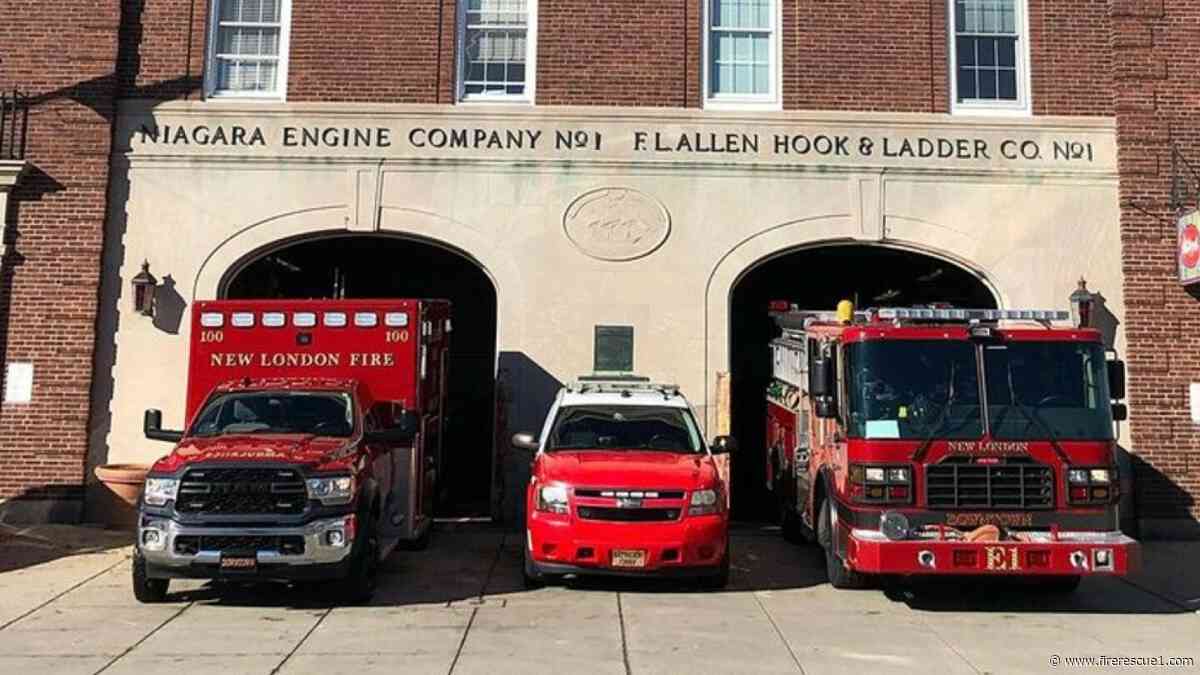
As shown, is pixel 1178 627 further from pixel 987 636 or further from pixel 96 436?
pixel 96 436

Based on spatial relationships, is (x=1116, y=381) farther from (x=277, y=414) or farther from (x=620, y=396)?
(x=277, y=414)

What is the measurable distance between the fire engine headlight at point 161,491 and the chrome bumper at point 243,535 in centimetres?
16

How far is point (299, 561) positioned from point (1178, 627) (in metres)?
7.32

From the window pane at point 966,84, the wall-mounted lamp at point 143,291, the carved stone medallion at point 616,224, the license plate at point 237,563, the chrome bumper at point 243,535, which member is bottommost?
the license plate at point 237,563

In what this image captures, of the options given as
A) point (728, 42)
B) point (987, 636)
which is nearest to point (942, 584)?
point (987, 636)

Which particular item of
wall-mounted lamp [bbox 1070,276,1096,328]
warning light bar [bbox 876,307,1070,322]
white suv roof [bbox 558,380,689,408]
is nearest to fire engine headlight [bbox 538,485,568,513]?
white suv roof [bbox 558,380,689,408]

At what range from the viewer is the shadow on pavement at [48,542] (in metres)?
10.4

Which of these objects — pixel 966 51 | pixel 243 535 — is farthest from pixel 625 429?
pixel 966 51

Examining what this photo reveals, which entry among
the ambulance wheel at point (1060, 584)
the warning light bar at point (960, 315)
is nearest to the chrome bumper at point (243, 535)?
the warning light bar at point (960, 315)

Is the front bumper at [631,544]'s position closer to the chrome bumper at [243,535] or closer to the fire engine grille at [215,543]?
the chrome bumper at [243,535]

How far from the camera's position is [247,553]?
7.76 meters

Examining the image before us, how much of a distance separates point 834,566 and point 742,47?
26.1 feet

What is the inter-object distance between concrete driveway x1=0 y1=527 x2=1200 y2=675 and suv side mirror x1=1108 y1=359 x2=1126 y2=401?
6.36 ft

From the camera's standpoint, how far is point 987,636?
768 cm
